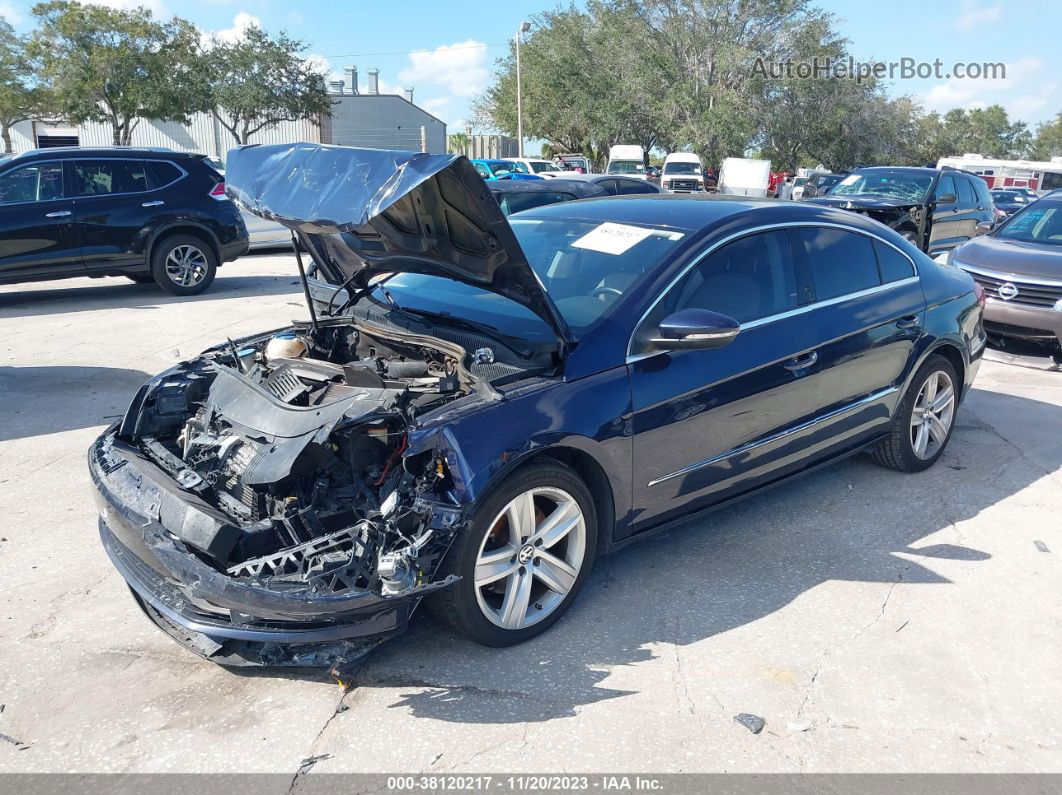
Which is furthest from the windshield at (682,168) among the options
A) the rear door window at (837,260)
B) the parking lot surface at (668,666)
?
the parking lot surface at (668,666)

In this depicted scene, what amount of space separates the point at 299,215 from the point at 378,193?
42cm

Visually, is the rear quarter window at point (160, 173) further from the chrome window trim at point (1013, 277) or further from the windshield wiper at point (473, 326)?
the chrome window trim at point (1013, 277)

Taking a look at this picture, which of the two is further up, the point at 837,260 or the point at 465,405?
the point at 837,260

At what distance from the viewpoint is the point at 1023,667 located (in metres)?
3.40

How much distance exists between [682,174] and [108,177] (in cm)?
2426

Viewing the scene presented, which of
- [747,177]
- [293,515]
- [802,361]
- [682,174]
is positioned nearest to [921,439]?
[802,361]

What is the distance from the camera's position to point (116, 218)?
34.0 feet

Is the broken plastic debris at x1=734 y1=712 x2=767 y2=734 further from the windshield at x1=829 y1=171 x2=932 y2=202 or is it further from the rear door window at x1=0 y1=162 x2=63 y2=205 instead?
the windshield at x1=829 y1=171 x2=932 y2=202

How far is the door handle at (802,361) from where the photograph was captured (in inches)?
165

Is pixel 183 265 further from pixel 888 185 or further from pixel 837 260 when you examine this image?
pixel 888 185

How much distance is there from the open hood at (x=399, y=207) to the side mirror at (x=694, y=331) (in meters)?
0.42

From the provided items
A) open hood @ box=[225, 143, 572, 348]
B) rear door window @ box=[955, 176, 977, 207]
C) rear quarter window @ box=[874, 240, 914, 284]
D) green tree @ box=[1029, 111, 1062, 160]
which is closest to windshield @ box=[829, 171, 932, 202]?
rear door window @ box=[955, 176, 977, 207]

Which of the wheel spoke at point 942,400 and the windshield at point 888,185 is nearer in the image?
the wheel spoke at point 942,400

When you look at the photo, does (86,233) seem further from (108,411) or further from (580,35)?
(580,35)
